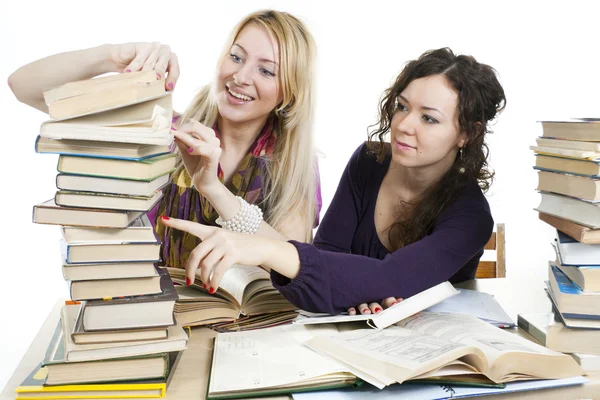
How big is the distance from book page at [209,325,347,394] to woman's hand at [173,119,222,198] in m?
0.37

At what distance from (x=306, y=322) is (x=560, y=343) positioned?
49 centimetres

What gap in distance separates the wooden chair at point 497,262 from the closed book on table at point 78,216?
143 cm

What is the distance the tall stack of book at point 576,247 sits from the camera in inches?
50.5

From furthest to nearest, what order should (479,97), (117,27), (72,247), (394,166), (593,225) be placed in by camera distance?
1. (117,27)
2. (394,166)
3. (479,97)
4. (593,225)
5. (72,247)

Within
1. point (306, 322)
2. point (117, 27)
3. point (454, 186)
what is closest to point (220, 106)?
point (454, 186)

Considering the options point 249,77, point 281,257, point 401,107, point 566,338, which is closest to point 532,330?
point 566,338

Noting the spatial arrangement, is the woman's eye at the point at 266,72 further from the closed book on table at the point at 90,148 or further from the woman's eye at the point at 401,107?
the closed book on table at the point at 90,148

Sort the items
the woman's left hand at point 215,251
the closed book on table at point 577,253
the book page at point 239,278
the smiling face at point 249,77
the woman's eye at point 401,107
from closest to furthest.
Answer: the woman's left hand at point 215,251
the closed book on table at point 577,253
the book page at point 239,278
the woman's eye at point 401,107
the smiling face at point 249,77

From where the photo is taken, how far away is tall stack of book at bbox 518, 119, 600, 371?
1282mm

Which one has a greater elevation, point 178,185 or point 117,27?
point 117,27

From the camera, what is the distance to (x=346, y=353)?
45.3 inches

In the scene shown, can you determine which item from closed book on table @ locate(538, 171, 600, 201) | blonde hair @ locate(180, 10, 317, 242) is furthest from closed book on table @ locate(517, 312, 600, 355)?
blonde hair @ locate(180, 10, 317, 242)

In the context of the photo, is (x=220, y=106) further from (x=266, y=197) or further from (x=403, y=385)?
(x=403, y=385)

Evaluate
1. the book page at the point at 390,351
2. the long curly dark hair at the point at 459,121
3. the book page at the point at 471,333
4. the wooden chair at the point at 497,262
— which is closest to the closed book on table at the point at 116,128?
the book page at the point at 390,351
